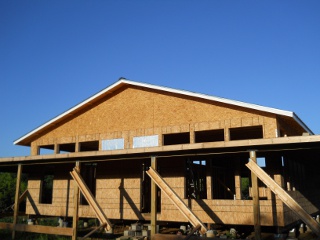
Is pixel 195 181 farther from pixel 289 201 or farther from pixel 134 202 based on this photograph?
pixel 289 201

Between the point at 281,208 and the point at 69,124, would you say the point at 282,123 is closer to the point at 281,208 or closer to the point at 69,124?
the point at 281,208

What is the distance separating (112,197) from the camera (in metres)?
17.5

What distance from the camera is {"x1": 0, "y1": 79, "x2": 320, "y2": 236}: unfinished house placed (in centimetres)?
1249

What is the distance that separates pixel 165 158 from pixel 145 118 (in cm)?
239

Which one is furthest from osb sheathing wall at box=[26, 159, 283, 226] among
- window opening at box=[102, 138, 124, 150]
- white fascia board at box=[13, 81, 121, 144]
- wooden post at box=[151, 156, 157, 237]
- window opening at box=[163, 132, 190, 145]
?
wooden post at box=[151, 156, 157, 237]

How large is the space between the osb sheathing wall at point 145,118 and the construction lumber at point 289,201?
392 cm

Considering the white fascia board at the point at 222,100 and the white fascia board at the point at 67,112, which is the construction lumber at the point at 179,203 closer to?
the white fascia board at the point at 222,100

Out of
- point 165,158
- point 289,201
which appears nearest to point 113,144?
point 165,158

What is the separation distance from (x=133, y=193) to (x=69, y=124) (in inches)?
239

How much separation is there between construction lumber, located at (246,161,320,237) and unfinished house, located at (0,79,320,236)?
40mm

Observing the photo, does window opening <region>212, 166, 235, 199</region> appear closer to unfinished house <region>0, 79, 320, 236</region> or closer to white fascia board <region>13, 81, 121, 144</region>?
unfinished house <region>0, 79, 320, 236</region>

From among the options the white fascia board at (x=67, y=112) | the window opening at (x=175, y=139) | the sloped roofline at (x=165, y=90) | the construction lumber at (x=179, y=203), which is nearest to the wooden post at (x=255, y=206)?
the construction lumber at (x=179, y=203)

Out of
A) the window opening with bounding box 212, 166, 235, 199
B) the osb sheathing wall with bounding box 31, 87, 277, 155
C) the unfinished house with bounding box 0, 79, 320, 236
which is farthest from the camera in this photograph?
the window opening with bounding box 212, 166, 235, 199

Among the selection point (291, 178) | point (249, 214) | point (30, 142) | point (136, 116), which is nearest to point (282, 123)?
point (291, 178)
